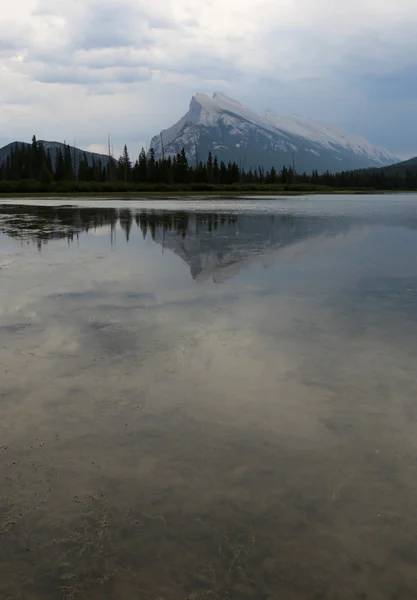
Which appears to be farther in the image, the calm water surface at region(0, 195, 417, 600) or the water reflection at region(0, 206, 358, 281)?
the water reflection at region(0, 206, 358, 281)

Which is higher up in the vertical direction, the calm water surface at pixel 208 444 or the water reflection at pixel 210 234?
the water reflection at pixel 210 234

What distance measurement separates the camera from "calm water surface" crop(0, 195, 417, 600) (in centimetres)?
433

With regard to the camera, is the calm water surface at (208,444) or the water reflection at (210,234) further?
the water reflection at (210,234)

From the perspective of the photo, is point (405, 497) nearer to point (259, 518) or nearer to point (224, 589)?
point (259, 518)

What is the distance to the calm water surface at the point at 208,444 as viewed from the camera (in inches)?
171

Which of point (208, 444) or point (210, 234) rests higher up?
point (210, 234)

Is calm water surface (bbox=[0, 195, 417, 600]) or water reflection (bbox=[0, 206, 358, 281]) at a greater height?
water reflection (bbox=[0, 206, 358, 281])

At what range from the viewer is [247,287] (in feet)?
49.9

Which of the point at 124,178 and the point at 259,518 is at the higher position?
the point at 124,178

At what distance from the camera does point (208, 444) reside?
6312 millimetres

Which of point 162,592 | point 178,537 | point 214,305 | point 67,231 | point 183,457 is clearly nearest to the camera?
point 162,592

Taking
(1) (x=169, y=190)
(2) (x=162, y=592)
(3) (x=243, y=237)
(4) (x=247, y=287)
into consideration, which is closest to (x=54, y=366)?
(2) (x=162, y=592)

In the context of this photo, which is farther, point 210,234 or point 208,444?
point 210,234

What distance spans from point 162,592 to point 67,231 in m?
29.2
